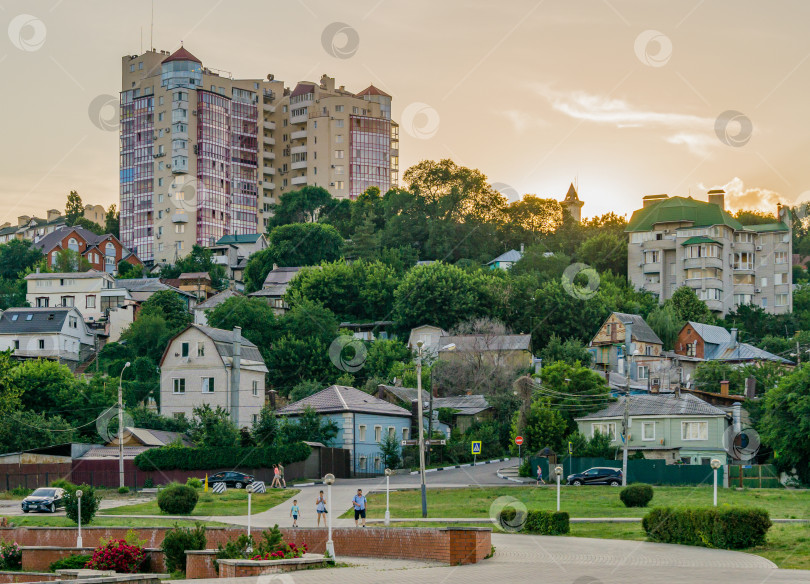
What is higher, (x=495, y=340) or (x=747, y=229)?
(x=747, y=229)

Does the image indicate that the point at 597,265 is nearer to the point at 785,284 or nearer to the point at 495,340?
the point at 785,284

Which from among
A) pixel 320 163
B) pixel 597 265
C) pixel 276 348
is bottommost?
pixel 276 348

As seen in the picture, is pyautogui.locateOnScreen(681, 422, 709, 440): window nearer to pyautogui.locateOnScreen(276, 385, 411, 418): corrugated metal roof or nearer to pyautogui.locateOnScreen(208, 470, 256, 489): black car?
pyautogui.locateOnScreen(276, 385, 411, 418): corrugated metal roof

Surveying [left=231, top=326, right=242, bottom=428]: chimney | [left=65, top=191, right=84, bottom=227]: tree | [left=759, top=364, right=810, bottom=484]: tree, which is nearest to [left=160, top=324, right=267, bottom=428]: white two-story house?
[left=231, top=326, right=242, bottom=428]: chimney

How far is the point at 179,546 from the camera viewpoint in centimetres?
2902

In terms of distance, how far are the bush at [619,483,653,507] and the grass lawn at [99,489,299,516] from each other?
589 inches

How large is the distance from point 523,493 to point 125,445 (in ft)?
93.5

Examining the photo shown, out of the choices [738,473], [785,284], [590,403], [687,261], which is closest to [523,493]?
[738,473]

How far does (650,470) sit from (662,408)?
404 inches

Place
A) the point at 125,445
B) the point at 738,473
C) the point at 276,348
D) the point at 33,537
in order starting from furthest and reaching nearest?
the point at 276,348 < the point at 125,445 < the point at 738,473 < the point at 33,537

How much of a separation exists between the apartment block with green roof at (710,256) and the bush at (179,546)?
97811 mm

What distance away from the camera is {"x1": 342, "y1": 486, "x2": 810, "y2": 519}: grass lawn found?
4219 centimetres

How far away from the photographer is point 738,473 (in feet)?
200

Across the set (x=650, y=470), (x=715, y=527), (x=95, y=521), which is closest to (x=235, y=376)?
(x=650, y=470)
